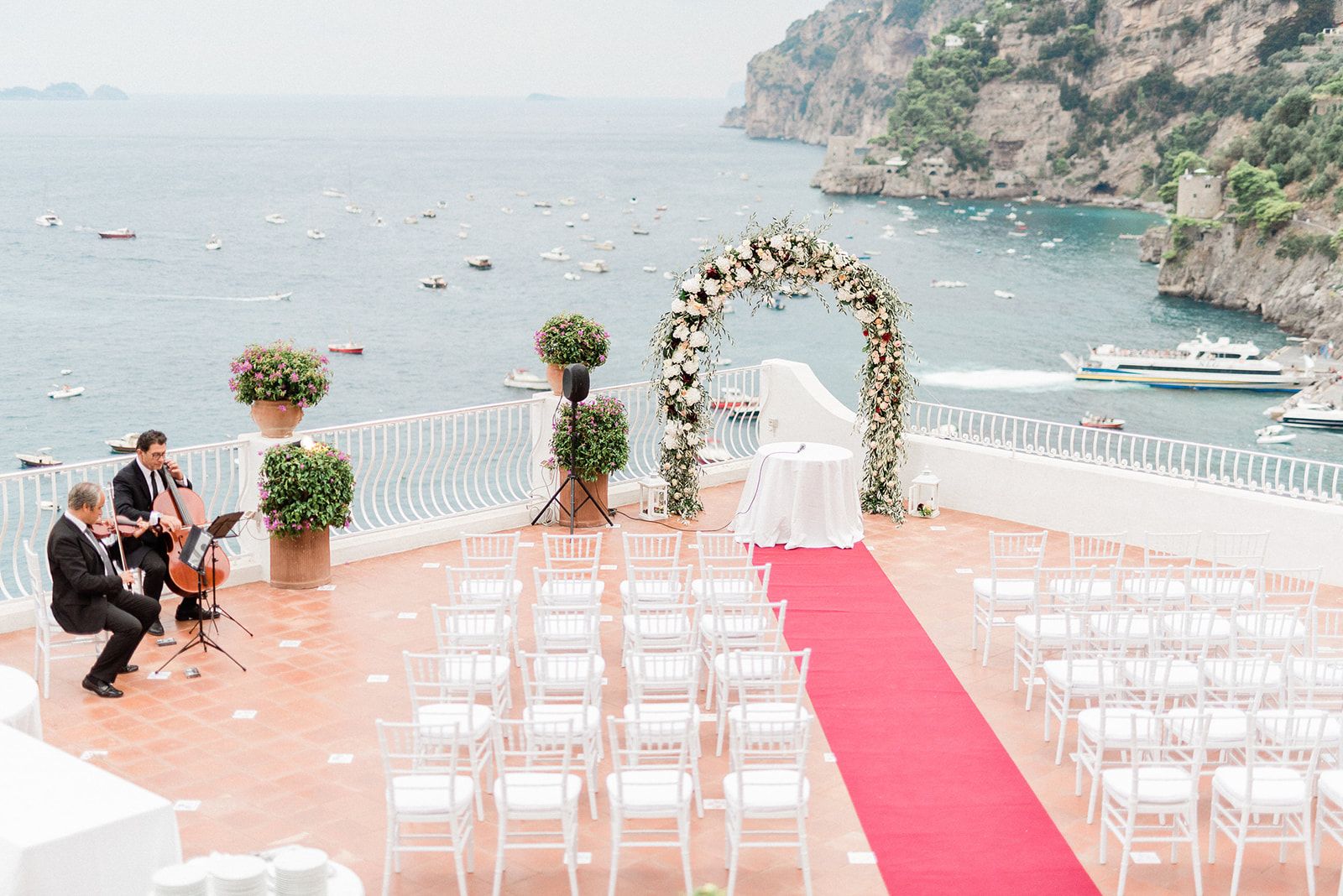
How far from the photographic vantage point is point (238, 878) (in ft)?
14.1

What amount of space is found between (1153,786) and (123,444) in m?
46.5

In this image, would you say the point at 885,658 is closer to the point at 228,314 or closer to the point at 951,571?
the point at 951,571

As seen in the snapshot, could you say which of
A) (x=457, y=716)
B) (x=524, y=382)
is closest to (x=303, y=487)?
(x=457, y=716)

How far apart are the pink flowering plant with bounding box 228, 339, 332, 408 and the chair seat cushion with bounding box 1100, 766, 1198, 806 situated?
6.38m

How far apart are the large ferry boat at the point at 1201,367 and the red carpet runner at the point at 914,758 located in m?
61.9

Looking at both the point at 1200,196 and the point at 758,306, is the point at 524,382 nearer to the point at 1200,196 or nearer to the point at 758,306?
the point at 758,306

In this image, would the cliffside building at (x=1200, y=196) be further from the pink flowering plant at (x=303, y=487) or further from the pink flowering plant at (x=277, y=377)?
the pink flowering plant at (x=303, y=487)

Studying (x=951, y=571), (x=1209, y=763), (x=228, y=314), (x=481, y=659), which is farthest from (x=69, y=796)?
(x=228, y=314)

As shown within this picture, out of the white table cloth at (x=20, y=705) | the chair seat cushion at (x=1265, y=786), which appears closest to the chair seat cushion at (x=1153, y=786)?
the chair seat cushion at (x=1265, y=786)

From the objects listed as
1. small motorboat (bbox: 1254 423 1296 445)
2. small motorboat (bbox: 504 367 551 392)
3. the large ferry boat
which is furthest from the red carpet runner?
the large ferry boat

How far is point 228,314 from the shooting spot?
235 feet

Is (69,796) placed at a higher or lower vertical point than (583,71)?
lower

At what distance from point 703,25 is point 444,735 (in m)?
151

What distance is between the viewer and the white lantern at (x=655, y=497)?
12.5 meters
